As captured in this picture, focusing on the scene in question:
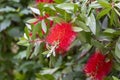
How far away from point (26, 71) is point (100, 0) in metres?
1.21

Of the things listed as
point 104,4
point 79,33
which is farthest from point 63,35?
point 104,4

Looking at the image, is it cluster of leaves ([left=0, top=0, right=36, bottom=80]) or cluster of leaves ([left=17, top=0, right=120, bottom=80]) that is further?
cluster of leaves ([left=0, top=0, right=36, bottom=80])

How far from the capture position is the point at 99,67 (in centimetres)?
130

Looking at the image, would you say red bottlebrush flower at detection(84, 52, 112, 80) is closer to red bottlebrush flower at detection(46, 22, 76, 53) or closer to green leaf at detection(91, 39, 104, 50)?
green leaf at detection(91, 39, 104, 50)

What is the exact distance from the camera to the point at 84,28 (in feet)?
4.05

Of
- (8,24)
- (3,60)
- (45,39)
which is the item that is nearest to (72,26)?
(45,39)

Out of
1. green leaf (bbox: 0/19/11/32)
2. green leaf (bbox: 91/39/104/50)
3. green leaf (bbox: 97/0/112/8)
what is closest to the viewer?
green leaf (bbox: 97/0/112/8)

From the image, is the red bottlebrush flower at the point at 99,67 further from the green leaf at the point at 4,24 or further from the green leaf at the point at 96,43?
the green leaf at the point at 4,24

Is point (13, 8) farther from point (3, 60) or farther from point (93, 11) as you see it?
point (93, 11)

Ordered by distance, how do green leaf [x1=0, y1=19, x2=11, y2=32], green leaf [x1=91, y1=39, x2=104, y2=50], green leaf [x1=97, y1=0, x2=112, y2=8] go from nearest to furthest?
1. green leaf [x1=97, y1=0, x2=112, y2=8]
2. green leaf [x1=91, y1=39, x2=104, y2=50]
3. green leaf [x1=0, y1=19, x2=11, y2=32]

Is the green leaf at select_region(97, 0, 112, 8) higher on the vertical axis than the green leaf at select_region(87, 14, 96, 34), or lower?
higher

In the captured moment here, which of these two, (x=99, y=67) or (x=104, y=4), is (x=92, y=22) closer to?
(x=104, y=4)

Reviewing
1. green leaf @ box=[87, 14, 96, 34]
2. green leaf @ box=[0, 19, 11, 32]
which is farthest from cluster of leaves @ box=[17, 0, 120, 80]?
green leaf @ box=[0, 19, 11, 32]

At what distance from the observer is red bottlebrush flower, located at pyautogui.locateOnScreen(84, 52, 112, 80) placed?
130cm
